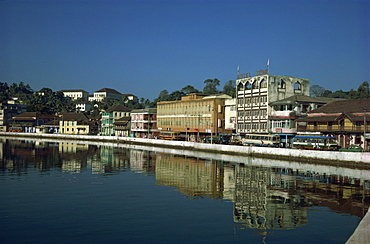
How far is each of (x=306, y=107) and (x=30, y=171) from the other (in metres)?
67.5

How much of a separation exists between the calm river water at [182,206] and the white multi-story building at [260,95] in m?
45.4

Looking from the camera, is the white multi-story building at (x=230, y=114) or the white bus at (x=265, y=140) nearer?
the white bus at (x=265, y=140)

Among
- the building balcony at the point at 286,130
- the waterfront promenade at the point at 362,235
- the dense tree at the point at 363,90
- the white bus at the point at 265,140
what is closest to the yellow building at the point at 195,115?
the white bus at the point at 265,140

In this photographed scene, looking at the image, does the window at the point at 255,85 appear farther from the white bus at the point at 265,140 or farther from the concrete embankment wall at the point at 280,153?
the concrete embankment wall at the point at 280,153

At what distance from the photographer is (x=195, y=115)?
416 ft

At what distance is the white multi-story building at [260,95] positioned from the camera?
9619cm

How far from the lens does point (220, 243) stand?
21312 millimetres

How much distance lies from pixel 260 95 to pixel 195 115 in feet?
111

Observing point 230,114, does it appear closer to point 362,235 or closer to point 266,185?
point 266,185

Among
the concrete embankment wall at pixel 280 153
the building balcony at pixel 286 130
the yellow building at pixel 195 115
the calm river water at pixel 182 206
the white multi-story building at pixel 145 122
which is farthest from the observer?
the white multi-story building at pixel 145 122

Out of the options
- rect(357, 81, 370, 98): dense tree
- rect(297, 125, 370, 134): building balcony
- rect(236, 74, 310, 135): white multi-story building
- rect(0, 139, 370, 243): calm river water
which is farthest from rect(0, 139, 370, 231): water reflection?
rect(357, 81, 370, 98): dense tree

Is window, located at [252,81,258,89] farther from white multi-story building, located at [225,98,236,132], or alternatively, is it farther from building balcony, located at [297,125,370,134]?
building balcony, located at [297,125,370,134]

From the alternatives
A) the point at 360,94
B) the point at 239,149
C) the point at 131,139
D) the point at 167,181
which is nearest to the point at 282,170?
the point at 167,181

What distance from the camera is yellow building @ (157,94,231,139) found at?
118000 mm
